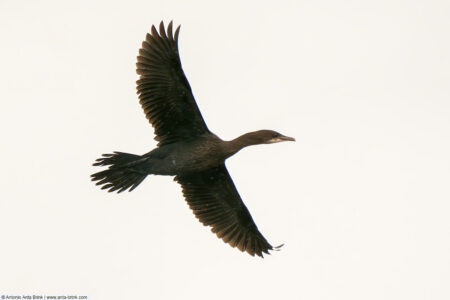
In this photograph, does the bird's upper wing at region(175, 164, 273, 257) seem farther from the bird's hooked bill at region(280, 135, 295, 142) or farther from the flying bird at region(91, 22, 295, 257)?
the bird's hooked bill at region(280, 135, 295, 142)

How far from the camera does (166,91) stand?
13.7m

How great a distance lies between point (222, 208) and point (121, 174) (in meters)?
2.14

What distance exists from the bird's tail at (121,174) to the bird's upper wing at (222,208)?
1.26m

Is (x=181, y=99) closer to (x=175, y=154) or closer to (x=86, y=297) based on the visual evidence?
(x=175, y=154)

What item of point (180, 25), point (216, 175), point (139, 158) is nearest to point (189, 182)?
point (216, 175)

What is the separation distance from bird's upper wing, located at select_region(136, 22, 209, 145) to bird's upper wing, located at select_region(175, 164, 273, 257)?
102cm

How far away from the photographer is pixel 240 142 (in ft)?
44.6

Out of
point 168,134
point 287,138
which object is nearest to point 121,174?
point 168,134

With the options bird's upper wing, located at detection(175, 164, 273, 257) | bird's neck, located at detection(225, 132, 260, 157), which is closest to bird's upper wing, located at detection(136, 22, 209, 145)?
bird's neck, located at detection(225, 132, 260, 157)

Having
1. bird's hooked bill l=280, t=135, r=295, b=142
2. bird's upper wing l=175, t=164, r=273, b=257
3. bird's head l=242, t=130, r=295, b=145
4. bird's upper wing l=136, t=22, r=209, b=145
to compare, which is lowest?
bird's upper wing l=175, t=164, r=273, b=257

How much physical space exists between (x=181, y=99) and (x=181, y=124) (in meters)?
0.38

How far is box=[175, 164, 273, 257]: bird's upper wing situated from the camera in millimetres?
14617

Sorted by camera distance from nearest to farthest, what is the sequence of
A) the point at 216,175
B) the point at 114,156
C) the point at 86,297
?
the point at 114,156, the point at 216,175, the point at 86,297

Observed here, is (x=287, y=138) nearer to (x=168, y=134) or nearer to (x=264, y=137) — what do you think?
(x=264, y=137)
